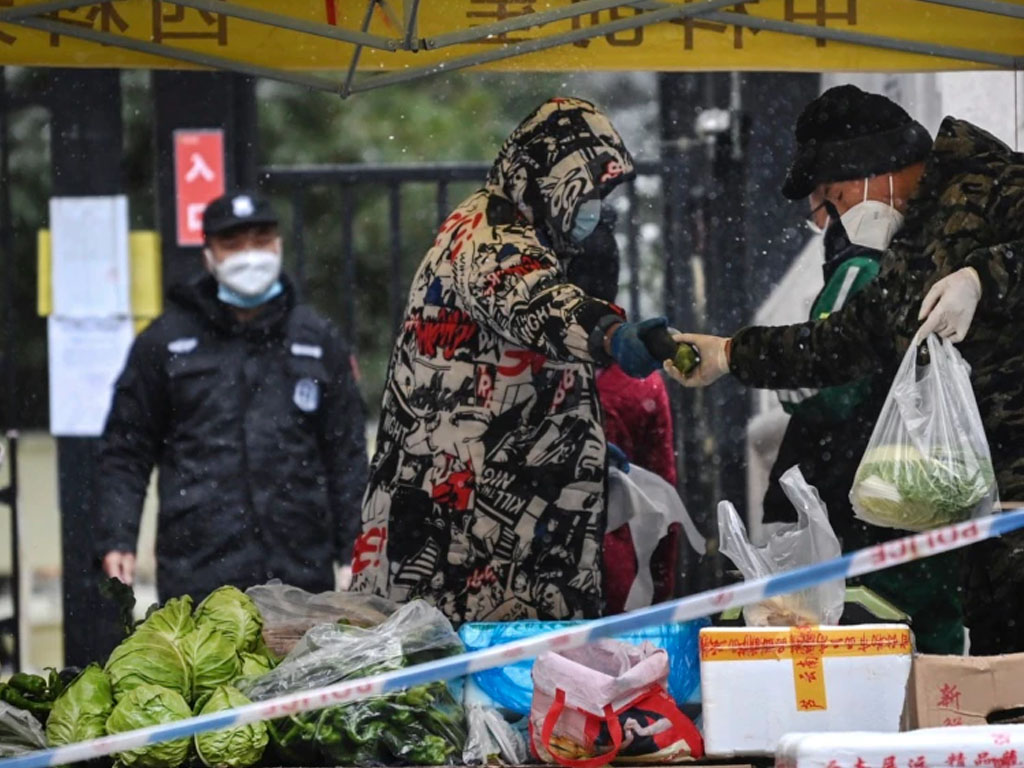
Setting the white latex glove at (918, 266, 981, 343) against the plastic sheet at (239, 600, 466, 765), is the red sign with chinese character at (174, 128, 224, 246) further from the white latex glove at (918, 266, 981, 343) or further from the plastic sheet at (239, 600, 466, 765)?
the white latex glove at (918, 266, 981, 343)

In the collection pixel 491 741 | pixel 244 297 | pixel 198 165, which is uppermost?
pixel 198 165

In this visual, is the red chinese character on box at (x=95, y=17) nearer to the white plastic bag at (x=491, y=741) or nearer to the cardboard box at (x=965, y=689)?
the white plastic bag at (x=491, y=741)

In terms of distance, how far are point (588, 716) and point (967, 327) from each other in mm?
1175

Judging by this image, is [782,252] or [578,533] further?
[782,252]

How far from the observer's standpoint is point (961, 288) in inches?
144

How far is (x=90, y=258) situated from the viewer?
6852 millimetres

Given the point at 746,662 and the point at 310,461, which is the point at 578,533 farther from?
the point at 310,461

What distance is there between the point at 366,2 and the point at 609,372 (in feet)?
4.58

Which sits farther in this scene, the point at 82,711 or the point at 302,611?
the point at 302,611

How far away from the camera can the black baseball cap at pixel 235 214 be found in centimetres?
573

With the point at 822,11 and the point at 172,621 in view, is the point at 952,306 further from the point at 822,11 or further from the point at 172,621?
the point at 172,621

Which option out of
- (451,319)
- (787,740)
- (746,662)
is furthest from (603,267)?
(787,740)

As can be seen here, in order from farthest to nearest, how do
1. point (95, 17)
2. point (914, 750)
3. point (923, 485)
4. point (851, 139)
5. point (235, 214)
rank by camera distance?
1. point (235, 214)
2. point (95, 17)
3. point (851, 139)
4. point (923, 485)
5. point (914, 750)

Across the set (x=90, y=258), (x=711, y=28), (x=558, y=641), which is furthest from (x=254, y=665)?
(x=90, y=258)
